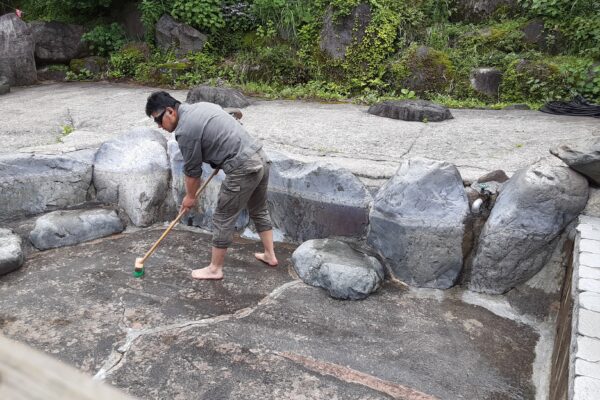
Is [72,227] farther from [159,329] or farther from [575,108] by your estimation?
[575,108]

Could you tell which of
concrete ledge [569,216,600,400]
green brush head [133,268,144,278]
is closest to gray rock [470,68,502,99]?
concrete ledge [569,216,600,400]

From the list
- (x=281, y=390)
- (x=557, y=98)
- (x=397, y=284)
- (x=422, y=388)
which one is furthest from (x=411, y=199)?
(x=557, y=98)

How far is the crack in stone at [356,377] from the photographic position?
2973 mm

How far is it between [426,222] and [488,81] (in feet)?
15.3

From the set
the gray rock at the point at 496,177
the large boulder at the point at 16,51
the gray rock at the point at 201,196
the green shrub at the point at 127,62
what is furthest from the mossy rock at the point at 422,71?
the large boulder at the point at 16,51

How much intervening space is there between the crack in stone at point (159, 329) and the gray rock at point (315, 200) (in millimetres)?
760

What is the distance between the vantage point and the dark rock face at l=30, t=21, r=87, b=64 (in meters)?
9.98

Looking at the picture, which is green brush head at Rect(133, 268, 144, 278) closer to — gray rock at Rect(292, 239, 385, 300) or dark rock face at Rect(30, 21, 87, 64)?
gray rock at Rect(292, 239, 385, 300)

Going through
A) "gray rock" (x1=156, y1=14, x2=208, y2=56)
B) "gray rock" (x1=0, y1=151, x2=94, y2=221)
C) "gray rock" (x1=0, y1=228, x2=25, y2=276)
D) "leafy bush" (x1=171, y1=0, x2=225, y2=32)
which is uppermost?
"leafy bush" (x1=171, y1=0, x2=225, y2=32)

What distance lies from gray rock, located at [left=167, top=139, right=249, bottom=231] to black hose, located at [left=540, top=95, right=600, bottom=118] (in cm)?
446

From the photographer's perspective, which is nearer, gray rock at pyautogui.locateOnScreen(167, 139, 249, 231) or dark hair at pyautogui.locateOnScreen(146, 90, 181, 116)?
dark hair at pyautogui.locateOnScreen(146, 90, 181, 116)

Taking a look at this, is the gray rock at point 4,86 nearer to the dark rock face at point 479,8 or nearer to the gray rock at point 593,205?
the dark rock face at point 479,8

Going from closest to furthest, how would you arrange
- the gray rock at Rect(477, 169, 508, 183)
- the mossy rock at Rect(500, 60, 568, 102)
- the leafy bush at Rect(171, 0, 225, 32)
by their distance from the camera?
1. the gray rock at Rect(477, 169, 508, 183)
2. the mossy rock at Rect(500, 60, 568, 102)
3. the leafy bush at Rect(171, 0, 225, 32)

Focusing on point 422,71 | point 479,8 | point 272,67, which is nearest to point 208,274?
point 422,71
